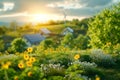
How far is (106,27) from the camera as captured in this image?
193 ft

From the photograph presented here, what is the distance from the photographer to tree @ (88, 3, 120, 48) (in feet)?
189

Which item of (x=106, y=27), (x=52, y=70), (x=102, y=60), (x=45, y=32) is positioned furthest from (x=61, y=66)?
(x=45, y=32)

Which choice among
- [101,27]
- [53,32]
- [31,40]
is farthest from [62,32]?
[101,27]

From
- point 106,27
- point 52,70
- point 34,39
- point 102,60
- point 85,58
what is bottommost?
point 34,39

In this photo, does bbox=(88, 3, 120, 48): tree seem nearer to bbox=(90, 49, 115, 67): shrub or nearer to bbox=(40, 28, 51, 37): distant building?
bbox=(90, 49, 115, 67): shrub

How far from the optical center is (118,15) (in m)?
59.2

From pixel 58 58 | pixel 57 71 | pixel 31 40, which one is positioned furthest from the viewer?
pixel 31 40

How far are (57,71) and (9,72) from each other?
11.3ft

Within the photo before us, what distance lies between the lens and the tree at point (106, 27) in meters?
57.7

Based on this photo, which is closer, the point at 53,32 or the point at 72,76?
the point at 72,76

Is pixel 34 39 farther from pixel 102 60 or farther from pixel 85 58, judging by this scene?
pixel 102 60

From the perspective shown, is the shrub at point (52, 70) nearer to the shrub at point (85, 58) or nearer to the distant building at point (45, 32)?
the shrub at point (85, 58)

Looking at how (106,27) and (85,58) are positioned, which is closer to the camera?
(85,58)

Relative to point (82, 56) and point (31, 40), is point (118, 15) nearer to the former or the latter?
point (82, 56)
